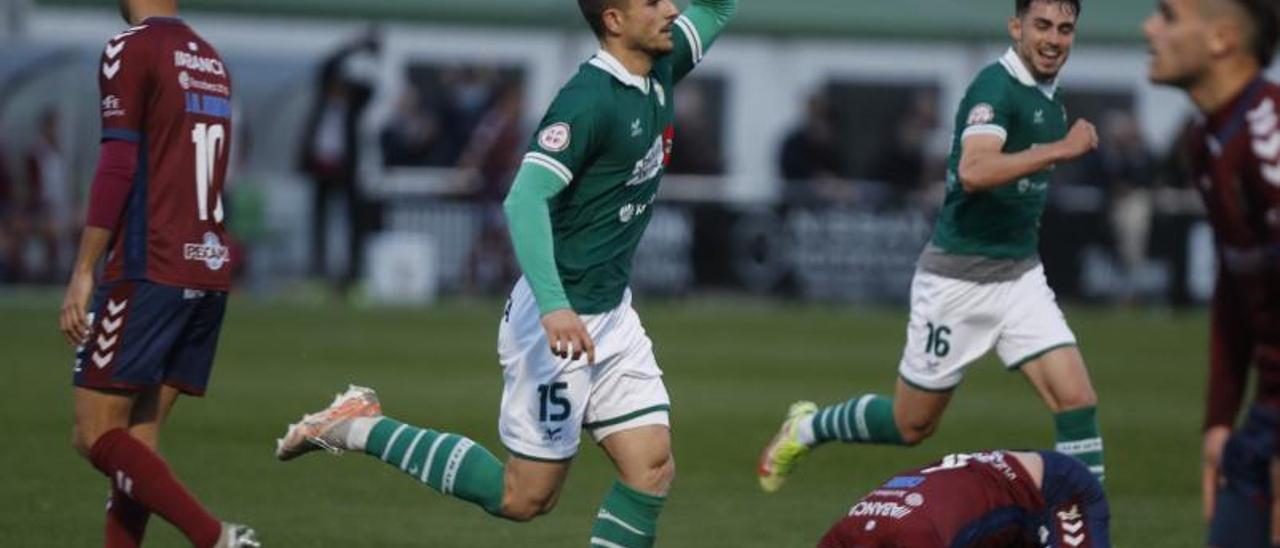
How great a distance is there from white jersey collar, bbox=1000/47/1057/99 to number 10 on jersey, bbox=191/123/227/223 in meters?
3.64

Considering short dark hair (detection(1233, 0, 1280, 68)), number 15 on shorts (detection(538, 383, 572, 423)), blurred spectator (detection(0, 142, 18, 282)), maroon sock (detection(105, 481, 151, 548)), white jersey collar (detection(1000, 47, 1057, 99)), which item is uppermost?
short dark hair (detection(1233, 0, 1280, 68))

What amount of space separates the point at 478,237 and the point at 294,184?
2882mm

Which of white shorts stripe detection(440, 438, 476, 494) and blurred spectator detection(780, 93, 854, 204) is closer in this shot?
white shorts stripe detection(440, 438, 476, 494)

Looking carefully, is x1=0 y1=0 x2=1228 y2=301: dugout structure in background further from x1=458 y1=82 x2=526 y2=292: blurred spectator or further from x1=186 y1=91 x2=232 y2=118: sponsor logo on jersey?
x1=186 y1=91 x2=232 y2=118: sponsor logo on jersey

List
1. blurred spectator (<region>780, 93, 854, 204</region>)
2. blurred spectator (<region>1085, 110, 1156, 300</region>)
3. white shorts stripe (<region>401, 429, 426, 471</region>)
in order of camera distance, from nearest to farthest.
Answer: white shorts stripe (<region>401, 429, 426, 471</region>)
blurred spectator (<region>1085, 110, 1156, 300</region>)
blurred spectator (<region>780, 93, 854, 204</region>)

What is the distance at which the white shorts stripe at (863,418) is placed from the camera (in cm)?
1104

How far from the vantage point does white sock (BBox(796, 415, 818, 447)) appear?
11.5 metres

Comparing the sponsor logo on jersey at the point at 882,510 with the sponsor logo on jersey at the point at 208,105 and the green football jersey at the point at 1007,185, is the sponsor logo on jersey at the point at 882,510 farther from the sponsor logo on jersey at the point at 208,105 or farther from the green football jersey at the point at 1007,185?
Answer: the sponsor logo on jersey at the point at 208,105

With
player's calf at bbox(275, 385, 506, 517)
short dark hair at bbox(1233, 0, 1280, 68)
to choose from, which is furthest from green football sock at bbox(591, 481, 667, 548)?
short dark hair at bbox(1233, 0, 1280, 68)

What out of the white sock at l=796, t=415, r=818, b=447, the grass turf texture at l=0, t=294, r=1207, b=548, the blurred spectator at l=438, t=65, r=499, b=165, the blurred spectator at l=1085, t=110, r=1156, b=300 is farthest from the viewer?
the blurred spectator at l=438, t=65, r=499, b=165

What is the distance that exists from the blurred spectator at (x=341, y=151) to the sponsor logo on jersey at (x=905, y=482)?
64.9 ft

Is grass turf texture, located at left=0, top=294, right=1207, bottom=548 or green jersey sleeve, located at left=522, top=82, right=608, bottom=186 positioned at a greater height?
green jersey sleeve, located at left=522, top=82, right=608, bottom=186

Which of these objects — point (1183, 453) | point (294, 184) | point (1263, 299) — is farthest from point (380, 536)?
point (294, 184)

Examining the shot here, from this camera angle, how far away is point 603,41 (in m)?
8.16
